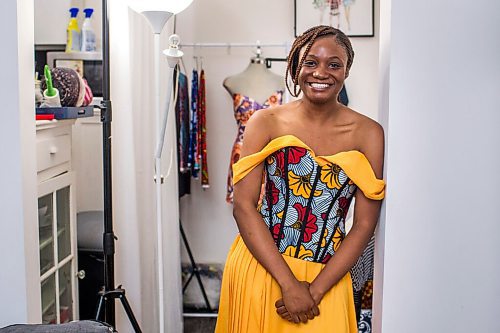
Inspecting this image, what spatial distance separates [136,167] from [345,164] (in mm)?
1162

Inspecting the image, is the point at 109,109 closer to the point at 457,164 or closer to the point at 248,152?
the point at 248,152

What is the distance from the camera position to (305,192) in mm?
1710

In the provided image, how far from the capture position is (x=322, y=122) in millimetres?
1737

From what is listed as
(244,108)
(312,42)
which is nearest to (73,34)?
(244,108)

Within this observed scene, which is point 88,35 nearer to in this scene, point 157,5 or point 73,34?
point 73,34

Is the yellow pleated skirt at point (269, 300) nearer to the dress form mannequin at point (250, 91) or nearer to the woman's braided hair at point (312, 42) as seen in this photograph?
the woman's braided hair at point (312, 42)

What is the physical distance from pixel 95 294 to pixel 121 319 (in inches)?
15.3

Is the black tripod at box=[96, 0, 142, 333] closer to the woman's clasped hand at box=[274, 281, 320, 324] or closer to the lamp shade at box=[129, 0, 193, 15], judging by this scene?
the lamp shade at box=[129, 0, 193, 15]

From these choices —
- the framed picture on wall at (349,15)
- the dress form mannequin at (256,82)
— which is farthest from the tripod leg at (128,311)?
the framed picture on wall at (349,15)

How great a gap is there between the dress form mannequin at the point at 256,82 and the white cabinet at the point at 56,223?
1233mm

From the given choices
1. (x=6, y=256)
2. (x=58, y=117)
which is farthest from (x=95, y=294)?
(x=6, y=256)

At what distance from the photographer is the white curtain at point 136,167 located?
2490 millimetres

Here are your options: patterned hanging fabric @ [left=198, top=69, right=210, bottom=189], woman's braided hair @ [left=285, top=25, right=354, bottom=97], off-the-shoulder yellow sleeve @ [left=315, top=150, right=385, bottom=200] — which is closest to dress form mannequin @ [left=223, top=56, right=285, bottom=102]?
patterned hanging fabric @ [left=198, top=69, right=210, bottom=189]

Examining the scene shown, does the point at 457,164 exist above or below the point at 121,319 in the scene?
above
